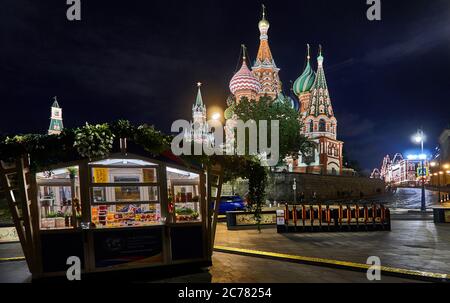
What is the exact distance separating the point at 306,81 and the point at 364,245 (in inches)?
2762

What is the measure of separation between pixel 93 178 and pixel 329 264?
6.52 metres

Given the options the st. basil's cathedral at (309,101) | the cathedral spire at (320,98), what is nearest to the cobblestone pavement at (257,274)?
the st. basil's cathedral at (309,101)

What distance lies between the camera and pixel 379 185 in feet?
217

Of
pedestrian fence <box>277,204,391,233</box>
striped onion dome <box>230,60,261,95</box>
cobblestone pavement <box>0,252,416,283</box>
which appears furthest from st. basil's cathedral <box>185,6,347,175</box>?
cobblestone pavement <box>0,252,416,283</box>

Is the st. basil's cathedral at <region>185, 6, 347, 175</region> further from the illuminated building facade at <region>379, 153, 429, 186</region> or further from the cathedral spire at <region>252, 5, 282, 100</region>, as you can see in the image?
the illuminated building facade at <region>379, 153, 429, 186</region>

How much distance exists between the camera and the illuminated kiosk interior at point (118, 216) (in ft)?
23.4

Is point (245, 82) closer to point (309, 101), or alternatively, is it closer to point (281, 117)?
point (309, 101)

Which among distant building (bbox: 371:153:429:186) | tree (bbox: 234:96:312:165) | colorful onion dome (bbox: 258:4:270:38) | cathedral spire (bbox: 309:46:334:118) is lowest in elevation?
distant building (bbox: 371:153:429:186)

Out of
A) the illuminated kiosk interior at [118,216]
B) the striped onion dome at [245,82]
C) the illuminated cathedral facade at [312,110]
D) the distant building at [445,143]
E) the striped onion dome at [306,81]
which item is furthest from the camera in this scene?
the striped onion dome at [306,81]

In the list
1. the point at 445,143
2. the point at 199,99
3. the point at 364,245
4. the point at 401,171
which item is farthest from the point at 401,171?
the point at 364,245

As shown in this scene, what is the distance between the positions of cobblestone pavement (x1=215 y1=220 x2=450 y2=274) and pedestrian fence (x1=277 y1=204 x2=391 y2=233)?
68 cm

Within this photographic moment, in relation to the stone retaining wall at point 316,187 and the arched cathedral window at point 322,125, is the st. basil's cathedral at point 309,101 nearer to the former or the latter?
the arched cathedral window at point 322,125

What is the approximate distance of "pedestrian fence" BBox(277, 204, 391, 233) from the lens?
1500 cm

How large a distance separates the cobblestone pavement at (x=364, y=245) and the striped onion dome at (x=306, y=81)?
213ft
